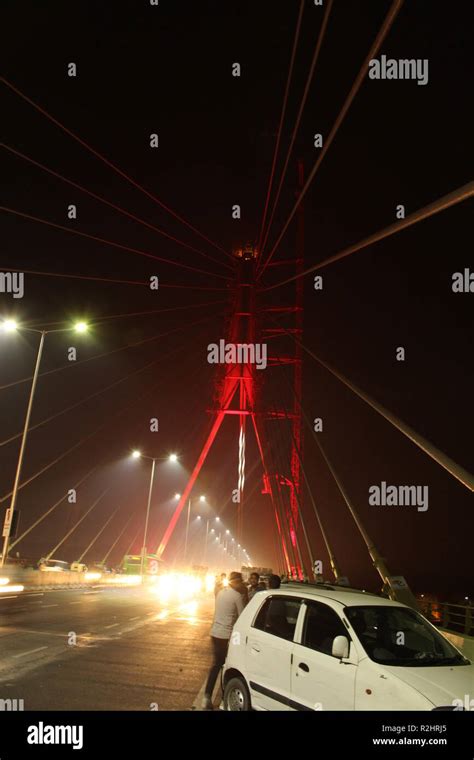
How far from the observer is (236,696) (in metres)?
6.71

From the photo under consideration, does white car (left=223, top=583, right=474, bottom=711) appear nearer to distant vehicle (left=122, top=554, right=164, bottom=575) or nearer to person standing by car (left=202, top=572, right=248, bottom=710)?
person standing by car (left=202, top=572, right=248, bottom=710)

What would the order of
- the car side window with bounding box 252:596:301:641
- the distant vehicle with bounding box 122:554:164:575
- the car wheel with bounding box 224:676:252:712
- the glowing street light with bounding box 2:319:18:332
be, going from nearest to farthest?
1. the car side window with bounding box 252:596:301:641
2. the car wheel with bounding box 224:676:252:712
3. the glowing street light with bounding box 2:319:18:332
4. the distant vehicle with bounding box 122:554:164:575

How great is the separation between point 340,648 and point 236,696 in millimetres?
1932

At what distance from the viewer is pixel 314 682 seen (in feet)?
18.3

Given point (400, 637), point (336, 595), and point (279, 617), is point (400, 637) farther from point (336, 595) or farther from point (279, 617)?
point (279, 617)

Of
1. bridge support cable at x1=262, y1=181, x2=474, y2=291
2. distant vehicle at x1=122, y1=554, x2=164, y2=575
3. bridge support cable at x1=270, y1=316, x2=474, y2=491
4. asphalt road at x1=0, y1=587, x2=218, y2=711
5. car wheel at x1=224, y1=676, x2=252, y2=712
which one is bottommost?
distant vehicle at x1=122, y1=554, x2=164, y2=575

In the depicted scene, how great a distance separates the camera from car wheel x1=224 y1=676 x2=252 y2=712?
6.48m

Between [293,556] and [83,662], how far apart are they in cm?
2289

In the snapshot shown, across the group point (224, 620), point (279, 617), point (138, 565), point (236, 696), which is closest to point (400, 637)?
point (279, 617)

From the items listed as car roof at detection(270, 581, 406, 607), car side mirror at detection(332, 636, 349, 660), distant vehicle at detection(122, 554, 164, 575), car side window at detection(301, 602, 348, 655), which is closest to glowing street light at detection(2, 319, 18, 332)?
car roof at detection(270, 581, 406, 607)

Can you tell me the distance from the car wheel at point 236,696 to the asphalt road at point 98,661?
0.85 metres

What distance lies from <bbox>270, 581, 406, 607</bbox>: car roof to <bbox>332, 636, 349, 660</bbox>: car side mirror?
1.87 feet
